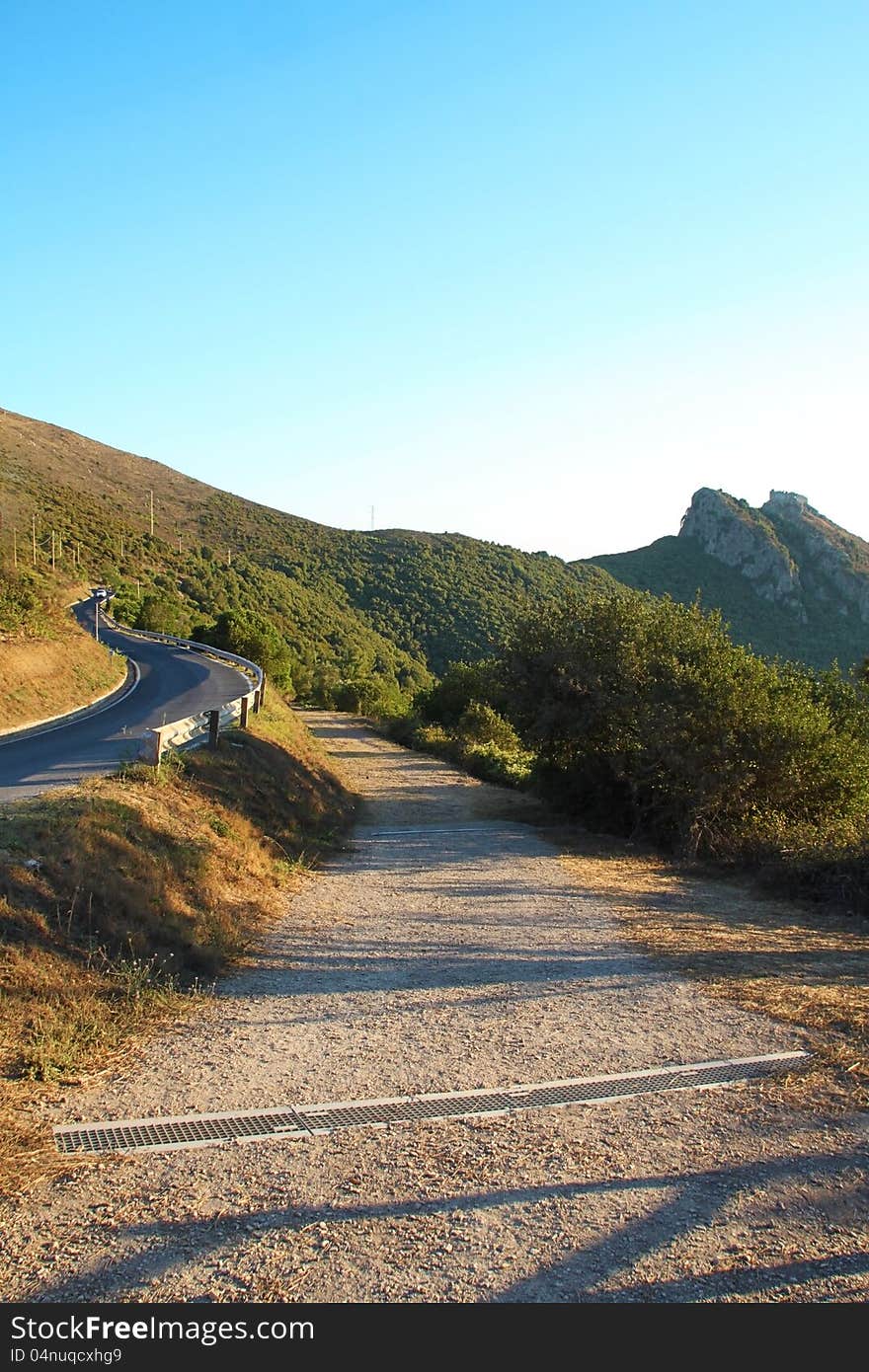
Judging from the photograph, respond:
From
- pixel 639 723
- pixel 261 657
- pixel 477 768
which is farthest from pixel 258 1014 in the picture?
pixel 261 657

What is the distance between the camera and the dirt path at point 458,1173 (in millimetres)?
3750

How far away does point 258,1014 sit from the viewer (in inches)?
277

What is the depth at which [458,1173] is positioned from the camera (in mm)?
4594

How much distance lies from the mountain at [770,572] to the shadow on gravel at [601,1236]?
6297 centimetres

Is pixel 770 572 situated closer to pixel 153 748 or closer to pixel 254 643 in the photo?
pixel 254 643

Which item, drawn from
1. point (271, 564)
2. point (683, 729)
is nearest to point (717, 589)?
point (271, 564)

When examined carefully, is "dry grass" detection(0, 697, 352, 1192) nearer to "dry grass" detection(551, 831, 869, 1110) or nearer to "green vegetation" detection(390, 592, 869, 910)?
"dry grass" detection(551, 831, 869, 1110)

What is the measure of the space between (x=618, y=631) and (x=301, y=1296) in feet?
53.3

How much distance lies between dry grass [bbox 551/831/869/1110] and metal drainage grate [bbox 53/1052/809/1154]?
418 mm

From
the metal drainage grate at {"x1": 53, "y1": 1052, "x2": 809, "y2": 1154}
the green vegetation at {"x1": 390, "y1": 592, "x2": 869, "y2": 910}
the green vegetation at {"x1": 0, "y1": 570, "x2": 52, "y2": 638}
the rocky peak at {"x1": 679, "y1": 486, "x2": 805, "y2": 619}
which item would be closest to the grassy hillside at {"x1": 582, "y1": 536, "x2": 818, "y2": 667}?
the rocky peak at {"x1": 679, "y1": 486, "x2": 805, "y2": 619}

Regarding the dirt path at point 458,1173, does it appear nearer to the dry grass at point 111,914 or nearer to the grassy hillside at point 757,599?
the dry grass at point 111,914

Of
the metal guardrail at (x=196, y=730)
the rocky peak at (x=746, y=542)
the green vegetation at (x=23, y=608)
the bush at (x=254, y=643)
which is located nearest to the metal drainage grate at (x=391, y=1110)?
the metal guardrail at (x=196, y=730)
